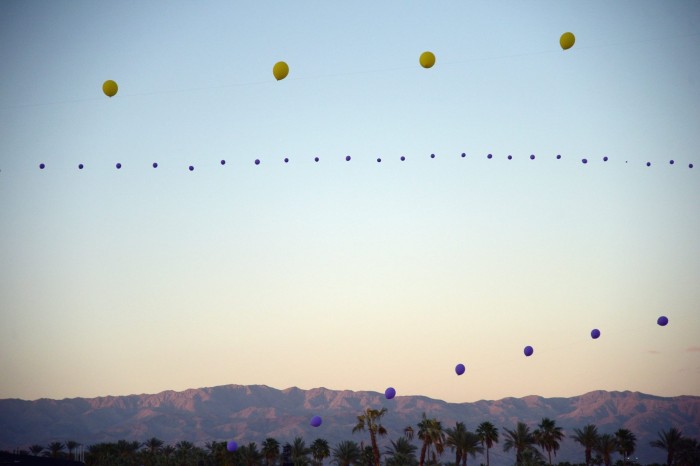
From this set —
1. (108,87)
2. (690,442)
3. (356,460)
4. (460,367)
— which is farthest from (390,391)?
(690,442)

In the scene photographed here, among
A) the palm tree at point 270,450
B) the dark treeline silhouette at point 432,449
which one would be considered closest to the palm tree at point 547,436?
the dark treeline silhouette at point 432,449

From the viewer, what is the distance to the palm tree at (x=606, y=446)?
3002 inches

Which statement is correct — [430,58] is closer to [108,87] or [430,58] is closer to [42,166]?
[108,87]

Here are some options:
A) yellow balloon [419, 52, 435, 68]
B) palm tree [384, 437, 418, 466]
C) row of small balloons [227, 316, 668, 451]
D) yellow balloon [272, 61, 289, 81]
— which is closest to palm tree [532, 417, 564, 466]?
palm tree [384, 437, 418, 466]

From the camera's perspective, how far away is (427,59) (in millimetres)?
22844

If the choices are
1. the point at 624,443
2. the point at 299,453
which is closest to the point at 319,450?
the point at 299,453

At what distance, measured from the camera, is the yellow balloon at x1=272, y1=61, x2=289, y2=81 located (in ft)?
73.1

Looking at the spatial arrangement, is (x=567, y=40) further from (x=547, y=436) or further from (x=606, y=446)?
(x=606, y=446)

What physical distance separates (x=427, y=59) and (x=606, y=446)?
62525 mm

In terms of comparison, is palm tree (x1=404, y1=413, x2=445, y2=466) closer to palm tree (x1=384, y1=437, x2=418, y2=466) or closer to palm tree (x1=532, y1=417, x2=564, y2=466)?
palm tree (x1=384, y1=437, x2=418, y2=466)

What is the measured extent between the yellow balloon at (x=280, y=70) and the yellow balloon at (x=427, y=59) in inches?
145

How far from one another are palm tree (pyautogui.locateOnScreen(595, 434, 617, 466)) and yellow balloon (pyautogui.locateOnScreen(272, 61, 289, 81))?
209 feet

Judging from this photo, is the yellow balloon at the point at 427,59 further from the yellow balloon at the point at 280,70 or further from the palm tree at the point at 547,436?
the palm tree at the point at 547,436

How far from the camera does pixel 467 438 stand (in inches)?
2793
